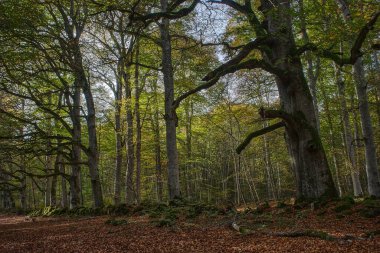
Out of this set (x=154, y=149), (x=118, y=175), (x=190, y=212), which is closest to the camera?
(x=190, y=212)

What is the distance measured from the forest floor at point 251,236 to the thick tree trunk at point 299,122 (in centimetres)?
87

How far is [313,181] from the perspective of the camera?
878cm

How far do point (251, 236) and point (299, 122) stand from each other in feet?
14.0

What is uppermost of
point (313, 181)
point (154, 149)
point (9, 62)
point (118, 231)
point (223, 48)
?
point (9, 62)

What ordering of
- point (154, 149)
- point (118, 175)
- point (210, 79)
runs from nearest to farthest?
point (210, 79) → point (118, 175) → point (154, 149)

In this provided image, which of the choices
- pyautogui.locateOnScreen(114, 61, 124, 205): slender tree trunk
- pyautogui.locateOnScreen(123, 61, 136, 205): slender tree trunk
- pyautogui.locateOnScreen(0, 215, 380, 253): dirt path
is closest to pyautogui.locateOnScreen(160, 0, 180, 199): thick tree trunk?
pyautogui.locateOnScreen(123, 61, 136, 205): slender tree trunk

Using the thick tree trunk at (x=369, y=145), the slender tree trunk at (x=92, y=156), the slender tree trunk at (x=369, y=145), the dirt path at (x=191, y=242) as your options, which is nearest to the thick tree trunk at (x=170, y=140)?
the slender tree trunk at (x=92, y=156)

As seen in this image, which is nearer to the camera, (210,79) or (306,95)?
(210,79)

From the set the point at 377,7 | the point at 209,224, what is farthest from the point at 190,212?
the point at 377,7

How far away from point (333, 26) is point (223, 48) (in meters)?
2.84

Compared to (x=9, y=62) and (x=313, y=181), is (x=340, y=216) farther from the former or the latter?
(x=9, y=62)

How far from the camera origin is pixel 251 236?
5734mm

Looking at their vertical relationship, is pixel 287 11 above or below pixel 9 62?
below

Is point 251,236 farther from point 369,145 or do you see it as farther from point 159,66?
point 159,66
